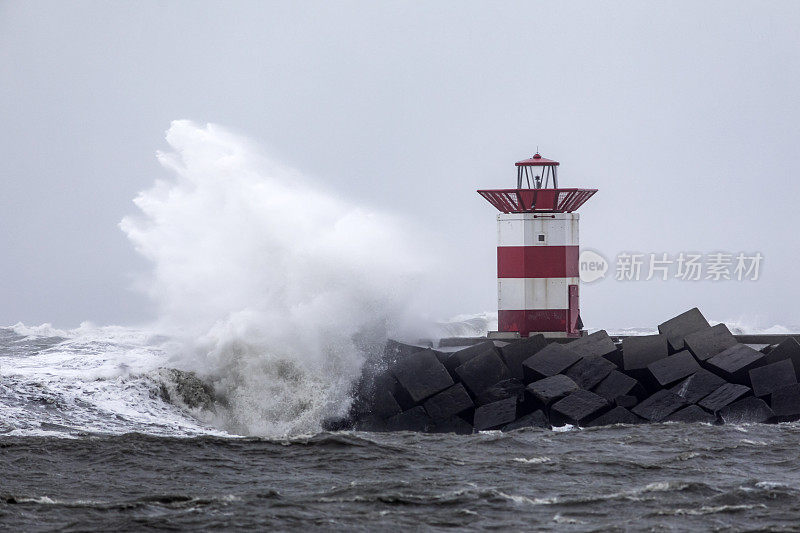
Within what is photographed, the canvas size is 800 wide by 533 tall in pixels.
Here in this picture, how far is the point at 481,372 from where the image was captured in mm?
10766

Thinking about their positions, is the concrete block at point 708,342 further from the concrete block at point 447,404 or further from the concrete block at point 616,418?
the concrete block at point 447,404

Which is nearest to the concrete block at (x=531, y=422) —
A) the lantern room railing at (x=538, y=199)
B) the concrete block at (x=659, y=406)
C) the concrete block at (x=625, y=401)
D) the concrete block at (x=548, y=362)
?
Result: the concrete block at (x=548, y=362)

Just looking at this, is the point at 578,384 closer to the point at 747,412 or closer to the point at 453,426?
the point at 453,426

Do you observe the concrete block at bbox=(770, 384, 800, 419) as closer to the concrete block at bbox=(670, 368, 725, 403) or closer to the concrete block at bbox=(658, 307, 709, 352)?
the concrete block at bbox=(670, 368, 725, 403)

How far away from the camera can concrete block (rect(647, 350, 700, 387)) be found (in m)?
10.5

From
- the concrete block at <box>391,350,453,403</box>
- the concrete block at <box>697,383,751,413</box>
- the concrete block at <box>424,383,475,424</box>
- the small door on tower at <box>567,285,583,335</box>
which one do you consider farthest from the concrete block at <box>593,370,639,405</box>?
the small door on tower at <box>567,285,583,335</box>

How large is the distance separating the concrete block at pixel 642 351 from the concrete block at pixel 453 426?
1.73 meters

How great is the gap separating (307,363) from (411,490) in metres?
4.35

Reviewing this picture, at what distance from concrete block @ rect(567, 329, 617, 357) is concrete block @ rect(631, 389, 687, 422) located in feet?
2.62

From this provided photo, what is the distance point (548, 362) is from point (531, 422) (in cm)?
84

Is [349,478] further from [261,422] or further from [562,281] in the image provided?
[562,281]

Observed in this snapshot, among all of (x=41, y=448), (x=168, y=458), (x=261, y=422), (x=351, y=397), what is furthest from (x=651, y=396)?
(x=41, y=448)

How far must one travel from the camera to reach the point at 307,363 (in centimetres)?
1126

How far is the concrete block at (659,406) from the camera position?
33.4 feet
